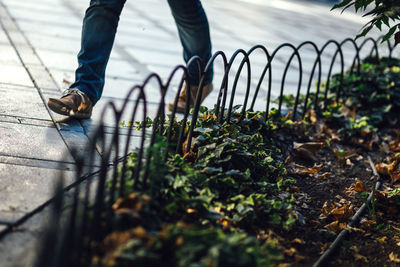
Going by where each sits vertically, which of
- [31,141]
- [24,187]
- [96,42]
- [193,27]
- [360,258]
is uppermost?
[193,27]

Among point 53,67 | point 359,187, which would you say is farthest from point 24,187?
point 53,67

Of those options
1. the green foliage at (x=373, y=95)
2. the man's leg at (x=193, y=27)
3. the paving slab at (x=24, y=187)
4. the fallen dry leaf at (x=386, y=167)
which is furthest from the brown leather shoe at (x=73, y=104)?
the green foliage at (x=373, y=95)

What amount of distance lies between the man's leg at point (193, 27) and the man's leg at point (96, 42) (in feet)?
1.45

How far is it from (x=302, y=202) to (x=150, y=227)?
125 centimetres

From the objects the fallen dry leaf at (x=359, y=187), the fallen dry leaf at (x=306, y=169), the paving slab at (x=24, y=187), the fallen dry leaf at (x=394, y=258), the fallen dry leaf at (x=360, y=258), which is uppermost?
the fallen dry leaf at (x=306, y=169)

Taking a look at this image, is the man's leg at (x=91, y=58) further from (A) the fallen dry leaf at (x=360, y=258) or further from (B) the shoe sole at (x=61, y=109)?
(A) the fallen dry leaf at (x=360, y=258)

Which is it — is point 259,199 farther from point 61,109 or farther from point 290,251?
point 61,109

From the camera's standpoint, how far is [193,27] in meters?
3.61

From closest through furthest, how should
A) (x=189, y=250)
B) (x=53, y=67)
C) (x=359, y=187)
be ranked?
(x=189, y=250)
(x=359, y=187)
(x=53, y=67)

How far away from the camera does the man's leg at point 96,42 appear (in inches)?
126

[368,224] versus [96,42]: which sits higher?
[96,42]

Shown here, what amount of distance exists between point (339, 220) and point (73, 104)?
170 centimetres

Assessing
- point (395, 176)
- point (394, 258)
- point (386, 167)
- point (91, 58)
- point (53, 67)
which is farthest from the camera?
point (53, 67)

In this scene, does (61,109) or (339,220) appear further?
(61,109)
